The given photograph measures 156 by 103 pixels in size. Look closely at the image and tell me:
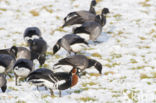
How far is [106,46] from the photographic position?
1773 centimetres

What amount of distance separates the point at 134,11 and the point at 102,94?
1518cm

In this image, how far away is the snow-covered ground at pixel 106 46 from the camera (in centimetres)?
1030

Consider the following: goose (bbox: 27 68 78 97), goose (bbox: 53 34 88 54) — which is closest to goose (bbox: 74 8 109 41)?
goose (bbox: 53 34 88 54)

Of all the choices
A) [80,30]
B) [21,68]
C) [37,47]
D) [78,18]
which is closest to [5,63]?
[21,68]

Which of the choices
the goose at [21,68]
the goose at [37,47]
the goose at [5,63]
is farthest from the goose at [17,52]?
the goose at [21,68]

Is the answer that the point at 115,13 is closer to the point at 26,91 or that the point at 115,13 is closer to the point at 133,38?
the point at 133,38

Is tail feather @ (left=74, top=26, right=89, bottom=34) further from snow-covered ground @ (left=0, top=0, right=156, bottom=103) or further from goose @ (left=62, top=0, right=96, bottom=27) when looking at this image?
goose @ (left=62, top=0, right=96, bottom=27)

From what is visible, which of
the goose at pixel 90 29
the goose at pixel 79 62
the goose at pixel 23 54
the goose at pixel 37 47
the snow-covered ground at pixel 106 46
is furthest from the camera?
the goose at pixel 90 29

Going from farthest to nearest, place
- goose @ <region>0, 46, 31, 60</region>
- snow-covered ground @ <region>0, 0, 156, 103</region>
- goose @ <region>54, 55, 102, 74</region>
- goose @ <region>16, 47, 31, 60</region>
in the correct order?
goose @ <region>16, 47, 31, 60</region> → goose @ <region>0, 46, 31, 60</region> → goose @ <region>54, 55, 102, 74</region> → snow-covered ground @ <region>0, 0, 156, 103</region>

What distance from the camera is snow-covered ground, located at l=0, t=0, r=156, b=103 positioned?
10.3 metres

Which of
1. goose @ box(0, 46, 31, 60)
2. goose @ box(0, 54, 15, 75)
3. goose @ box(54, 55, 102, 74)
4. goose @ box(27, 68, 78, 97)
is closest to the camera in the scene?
goose @ box(27, 68, 78, 97)

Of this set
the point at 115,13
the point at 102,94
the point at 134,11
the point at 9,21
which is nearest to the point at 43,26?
the point at 9,21

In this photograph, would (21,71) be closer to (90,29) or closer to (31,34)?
(31,34)

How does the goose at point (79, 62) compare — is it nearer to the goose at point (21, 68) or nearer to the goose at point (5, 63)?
the goose at point (21, 68)
